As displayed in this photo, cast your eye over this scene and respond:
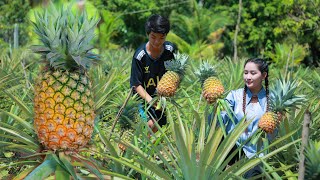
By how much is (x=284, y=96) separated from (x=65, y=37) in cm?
101

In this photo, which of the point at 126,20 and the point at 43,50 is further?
the point at 126,20

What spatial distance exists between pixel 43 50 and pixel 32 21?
0.16 metres

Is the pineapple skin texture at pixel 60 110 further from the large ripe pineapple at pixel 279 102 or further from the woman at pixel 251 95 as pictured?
the woman at pixel 251 95

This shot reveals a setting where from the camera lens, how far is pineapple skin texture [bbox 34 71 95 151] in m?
2.18

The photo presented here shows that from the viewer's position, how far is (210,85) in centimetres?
305

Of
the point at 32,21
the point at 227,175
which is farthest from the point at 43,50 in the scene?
the point at 227,175

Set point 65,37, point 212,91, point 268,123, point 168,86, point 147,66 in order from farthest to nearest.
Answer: point 147,66, point 168,86, point 212,91, point 268,123, point 65,37

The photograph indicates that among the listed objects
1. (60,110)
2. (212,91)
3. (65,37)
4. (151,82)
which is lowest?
(151,82)

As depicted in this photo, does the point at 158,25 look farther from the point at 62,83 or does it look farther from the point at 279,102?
the point at 62,83

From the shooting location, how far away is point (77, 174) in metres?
2.15

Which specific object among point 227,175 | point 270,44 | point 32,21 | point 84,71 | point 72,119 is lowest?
point 270,44

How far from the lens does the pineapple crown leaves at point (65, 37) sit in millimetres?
2180

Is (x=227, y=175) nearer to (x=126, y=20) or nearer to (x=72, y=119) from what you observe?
(x=72, y=119)

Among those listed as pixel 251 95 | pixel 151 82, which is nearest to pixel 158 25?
pixel 151 82
